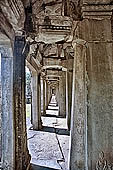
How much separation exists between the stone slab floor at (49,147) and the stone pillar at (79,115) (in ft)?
3.24

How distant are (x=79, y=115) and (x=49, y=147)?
281 cm

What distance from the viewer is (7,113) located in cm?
307

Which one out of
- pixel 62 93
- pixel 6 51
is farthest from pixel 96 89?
pixel 62 93

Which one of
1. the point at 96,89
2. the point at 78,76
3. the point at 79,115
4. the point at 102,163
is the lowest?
the point at 102,163

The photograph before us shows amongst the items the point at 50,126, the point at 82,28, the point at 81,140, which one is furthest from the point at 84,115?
the point at 50,126

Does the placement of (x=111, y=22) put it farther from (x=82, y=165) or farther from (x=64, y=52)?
(x=64, y=52)

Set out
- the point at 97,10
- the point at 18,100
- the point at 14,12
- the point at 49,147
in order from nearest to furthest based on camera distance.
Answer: the point at 14,12 < the point at 97,10 < the point at 18,100 < the point at 49,147

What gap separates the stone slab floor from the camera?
4.25 meters

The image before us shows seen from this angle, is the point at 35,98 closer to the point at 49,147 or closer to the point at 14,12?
the point at 49,147

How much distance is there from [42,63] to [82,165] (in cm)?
497

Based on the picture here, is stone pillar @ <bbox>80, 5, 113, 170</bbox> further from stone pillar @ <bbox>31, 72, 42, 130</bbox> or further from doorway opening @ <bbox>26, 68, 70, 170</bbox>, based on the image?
stone pillar @ <bbox>31, 72, 42, 130</bbox>

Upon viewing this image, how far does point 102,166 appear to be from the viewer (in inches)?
107

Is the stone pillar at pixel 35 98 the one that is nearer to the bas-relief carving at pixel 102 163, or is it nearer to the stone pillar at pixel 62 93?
the stone pillar at pixel 62 93

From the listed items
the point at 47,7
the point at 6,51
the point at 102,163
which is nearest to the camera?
the point at 102,163
